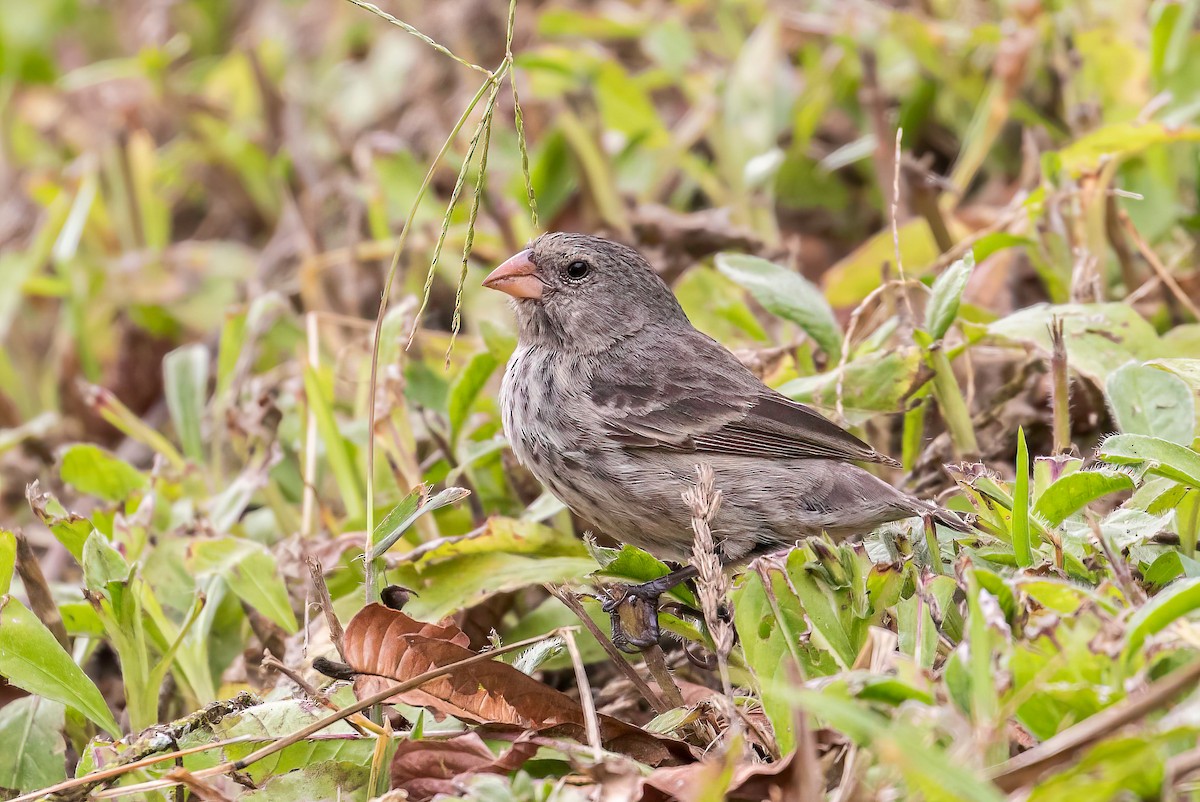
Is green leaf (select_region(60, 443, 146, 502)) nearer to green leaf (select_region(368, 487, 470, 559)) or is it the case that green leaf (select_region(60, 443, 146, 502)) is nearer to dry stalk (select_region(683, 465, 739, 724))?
green leaf (select_region(368, 487, 470, 559))

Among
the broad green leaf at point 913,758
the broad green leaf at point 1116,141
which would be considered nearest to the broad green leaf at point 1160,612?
the broad green leaf at point 913,758

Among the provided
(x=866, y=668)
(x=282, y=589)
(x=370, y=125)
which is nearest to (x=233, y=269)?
(x=370, y=125)

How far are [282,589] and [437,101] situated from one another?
3.55 meters

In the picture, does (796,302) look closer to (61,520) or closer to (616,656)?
(616,656)

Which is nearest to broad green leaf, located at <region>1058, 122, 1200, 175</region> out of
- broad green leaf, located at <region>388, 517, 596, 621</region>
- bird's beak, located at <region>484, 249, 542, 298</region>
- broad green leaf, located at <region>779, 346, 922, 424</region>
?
broad green leaf, located at <region>779, 346, 922, 424</region>

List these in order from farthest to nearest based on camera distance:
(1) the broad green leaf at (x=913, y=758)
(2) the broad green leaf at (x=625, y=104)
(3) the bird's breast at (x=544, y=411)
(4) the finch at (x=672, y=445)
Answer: (2) the broad green leaf at (x=625, y=104)
(3) the bird's breast at (x=544, y=411)
(4) the finch at (x=672, y=445)
(1) the broad green leaf at (x=913, y=758)

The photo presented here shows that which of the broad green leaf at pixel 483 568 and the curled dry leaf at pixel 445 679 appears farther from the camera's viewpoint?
the broad green leaf at pixel 483 568

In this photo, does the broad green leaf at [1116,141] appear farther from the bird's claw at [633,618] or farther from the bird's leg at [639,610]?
the bird's claw at [633,618]

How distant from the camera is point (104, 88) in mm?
6742

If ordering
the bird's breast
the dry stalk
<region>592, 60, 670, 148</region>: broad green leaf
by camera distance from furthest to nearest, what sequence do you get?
<region>592, 60, 670, 148</region>: broad green leaf
the bird's breast
the dry stalk

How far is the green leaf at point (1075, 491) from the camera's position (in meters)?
2.42

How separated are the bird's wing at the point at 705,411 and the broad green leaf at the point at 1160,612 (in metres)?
1.17

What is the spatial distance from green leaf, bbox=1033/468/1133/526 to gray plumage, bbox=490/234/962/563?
1.15ft

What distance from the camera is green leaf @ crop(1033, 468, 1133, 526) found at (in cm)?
242
